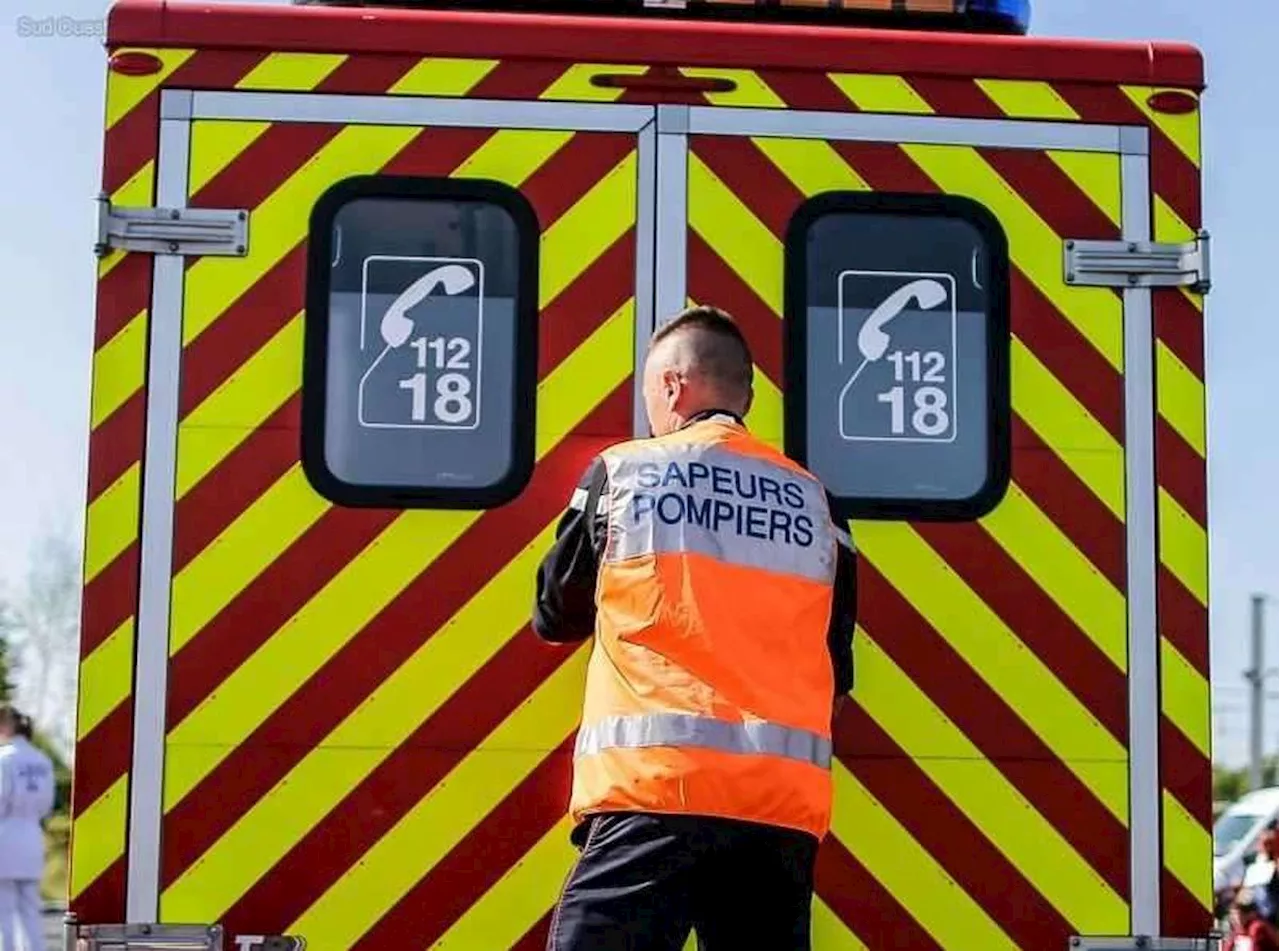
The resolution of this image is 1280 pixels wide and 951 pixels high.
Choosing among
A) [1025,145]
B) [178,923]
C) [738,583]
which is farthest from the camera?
[1025,145]

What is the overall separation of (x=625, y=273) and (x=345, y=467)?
0.69m

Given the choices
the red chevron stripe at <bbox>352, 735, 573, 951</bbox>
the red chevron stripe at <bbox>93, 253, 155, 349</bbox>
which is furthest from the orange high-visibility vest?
the red chevron stripe at <bbox>93, 253, 155, 349</bbox>

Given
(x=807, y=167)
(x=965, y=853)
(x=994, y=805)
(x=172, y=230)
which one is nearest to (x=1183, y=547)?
(x=994, y=805)

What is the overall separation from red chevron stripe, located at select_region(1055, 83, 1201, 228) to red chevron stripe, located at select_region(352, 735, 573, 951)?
168 cm

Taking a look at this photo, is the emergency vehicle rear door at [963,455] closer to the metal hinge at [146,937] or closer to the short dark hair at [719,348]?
the short dark hair at [719,348]

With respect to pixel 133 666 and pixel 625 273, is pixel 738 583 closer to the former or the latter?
pixel 625 273

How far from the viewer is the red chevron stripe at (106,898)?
4230mm

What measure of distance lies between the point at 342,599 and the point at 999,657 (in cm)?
133

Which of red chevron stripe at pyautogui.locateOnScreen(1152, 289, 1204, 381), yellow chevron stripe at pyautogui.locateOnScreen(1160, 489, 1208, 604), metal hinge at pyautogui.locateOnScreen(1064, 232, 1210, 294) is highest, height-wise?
metal hinge at pyautogui.locateOnScreen(1064, 232, 1210, 294)

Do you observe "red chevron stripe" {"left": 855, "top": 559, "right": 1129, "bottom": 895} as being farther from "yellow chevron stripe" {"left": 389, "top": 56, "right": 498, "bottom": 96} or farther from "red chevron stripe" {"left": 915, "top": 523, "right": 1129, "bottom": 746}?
"yellow chevron stripe" {"left": 389, "top": 56, "right": 498, "bottom": 96}

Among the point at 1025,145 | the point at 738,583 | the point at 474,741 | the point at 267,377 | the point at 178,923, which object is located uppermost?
the point at 1025,145

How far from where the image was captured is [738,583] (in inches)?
148

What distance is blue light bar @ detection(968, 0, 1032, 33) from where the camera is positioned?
4.82 m

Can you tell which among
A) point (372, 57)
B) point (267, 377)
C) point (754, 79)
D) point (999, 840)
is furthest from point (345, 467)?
point (999, 840)
